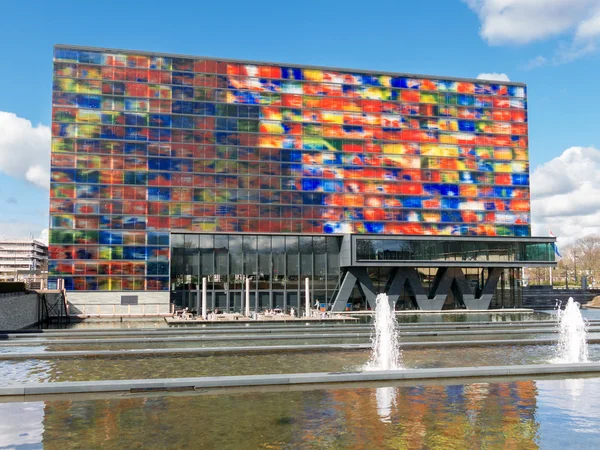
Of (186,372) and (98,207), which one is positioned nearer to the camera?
(186,372)

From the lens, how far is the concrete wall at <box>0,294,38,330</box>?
144 ft

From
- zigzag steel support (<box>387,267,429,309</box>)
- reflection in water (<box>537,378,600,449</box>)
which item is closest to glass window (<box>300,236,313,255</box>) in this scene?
zigzag steel support (<box>387,267,429,309</box>)

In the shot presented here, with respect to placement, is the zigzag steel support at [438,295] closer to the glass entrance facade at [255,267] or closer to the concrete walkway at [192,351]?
the glass entrance facade at [255,267]

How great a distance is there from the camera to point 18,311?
4819 cm

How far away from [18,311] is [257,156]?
105ft

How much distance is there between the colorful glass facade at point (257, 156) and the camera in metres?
66.1

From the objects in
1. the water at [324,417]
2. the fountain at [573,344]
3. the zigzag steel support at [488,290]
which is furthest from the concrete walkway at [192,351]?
the zigzag steel support at [488,290]

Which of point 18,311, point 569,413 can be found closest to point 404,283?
point 18,311

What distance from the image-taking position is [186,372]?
24031 mm

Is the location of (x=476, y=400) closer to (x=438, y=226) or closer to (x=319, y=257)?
(x=319, y=257)

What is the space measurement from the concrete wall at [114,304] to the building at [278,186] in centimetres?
31

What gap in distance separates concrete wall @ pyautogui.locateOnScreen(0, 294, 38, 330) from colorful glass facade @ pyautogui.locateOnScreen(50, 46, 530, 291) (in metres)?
10.8

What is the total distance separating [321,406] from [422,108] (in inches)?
2516

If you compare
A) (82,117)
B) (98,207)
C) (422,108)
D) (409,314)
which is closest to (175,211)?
(98,207)
